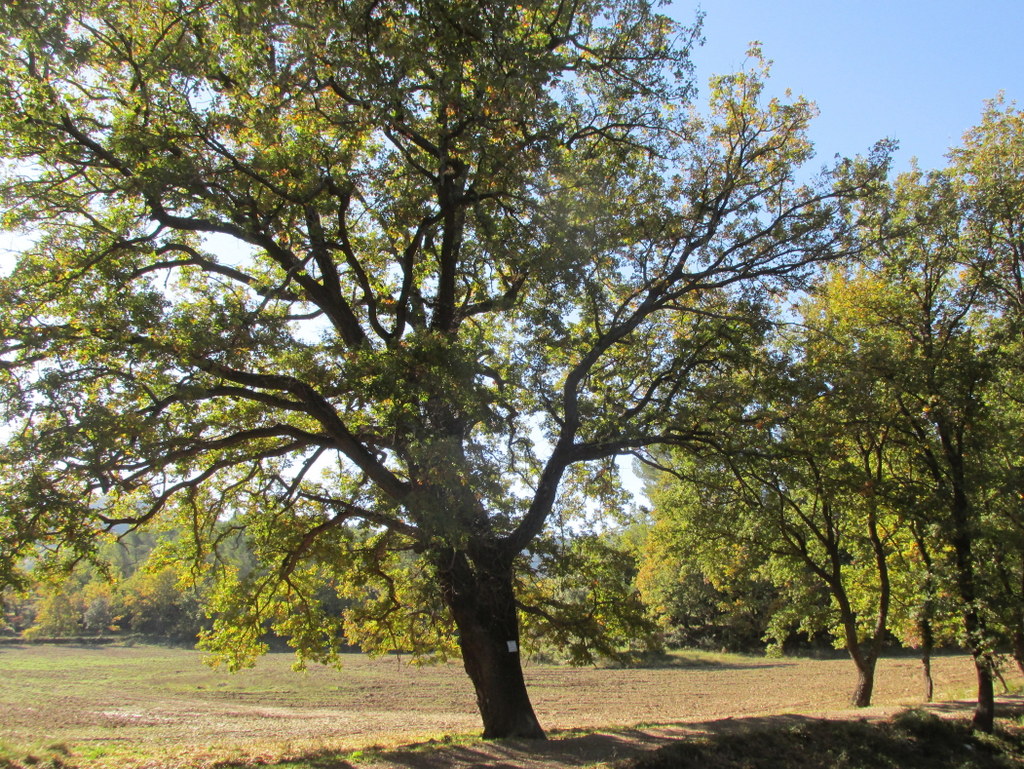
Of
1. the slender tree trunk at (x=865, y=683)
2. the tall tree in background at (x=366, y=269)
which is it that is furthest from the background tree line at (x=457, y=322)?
the slender tree trunk at (x=865, y=683)

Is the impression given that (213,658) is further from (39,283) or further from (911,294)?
(911,294)

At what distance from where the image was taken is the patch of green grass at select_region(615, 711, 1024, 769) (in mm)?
9909

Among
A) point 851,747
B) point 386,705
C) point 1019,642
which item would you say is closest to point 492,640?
point 851,747

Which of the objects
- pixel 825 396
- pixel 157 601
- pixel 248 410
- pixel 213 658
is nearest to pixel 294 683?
pixel 213 658

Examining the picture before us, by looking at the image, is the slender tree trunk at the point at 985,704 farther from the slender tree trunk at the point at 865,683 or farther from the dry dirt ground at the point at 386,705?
the slender tree trunk at the point at 865,683

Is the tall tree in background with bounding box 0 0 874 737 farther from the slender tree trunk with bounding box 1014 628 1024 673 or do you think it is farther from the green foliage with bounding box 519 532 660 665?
the slender tree trunk with bounding box 1014 628 1024 673

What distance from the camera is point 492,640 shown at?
12078 millimetres

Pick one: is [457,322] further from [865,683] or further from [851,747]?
[865,683]

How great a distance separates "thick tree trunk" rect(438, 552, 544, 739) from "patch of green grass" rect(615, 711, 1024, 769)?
3.05m

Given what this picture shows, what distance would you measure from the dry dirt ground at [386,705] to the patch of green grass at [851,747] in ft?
3.16

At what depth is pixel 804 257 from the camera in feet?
39.0

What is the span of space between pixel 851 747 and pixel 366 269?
13.0 meters

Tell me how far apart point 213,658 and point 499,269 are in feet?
33.1

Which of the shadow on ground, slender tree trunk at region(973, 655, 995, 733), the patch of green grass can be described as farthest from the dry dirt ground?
slender tree trunk at region(973, 655, 995, 733)
